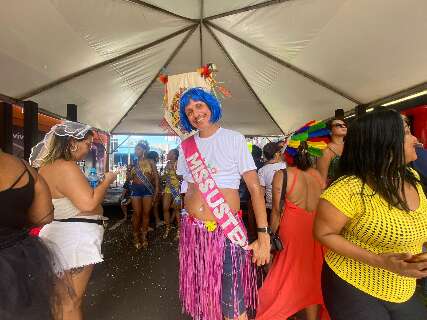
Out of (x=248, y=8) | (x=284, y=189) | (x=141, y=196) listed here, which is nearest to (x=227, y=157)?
(x=284, y=189)

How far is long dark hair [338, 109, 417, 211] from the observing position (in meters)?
1.53

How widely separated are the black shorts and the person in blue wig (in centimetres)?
63

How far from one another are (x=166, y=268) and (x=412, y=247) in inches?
143

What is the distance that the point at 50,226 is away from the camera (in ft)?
7.52

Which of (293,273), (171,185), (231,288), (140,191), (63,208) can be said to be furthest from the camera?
(171,185)

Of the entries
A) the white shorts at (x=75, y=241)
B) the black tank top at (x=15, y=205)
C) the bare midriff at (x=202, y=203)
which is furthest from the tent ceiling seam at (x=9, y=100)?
the black tank top at (x=15, y=205)

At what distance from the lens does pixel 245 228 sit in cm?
236

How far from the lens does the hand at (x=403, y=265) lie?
133cm

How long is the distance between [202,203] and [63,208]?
901 mm

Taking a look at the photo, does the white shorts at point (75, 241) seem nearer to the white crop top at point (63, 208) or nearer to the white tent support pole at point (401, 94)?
the white crop top at point (63, 208)

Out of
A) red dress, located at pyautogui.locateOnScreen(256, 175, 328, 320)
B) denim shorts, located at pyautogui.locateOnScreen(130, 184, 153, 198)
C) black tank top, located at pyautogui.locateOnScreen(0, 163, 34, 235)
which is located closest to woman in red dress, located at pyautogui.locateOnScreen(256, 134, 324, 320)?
red dress, located at pyautogui.locateOnScreen(256, 175, 328, 320)

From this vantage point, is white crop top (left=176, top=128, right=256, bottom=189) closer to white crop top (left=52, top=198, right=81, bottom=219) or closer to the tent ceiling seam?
white crop top (left=52, top=198, right=81, bottom=219)

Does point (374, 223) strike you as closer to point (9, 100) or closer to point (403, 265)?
point (403, 265)

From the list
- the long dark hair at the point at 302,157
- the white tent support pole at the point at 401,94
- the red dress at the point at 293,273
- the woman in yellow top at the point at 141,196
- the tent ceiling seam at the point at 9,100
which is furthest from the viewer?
the woman in yellow top at the point at 141,196
